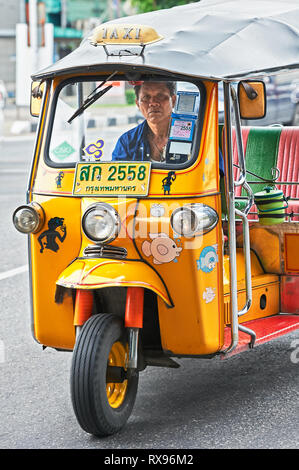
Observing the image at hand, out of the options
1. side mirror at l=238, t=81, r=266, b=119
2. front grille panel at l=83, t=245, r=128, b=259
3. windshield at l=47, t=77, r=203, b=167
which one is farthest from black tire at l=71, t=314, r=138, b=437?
side mirror at l=238, t=81, r=266, b=119

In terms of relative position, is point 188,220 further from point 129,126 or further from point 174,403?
point 174,403

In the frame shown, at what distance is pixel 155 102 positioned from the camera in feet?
15.3

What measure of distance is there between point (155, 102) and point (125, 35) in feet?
1.31

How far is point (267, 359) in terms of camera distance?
567cm

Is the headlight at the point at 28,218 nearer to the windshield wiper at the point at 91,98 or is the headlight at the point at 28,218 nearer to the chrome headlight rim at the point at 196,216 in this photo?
the windshield wiper at the point at 91,98

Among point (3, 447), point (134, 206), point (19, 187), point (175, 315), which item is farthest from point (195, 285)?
point (19, 187)

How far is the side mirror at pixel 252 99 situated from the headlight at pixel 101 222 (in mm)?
896

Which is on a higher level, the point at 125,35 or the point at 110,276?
the point at 125,35

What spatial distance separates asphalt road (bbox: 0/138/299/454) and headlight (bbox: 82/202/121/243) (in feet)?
3.19

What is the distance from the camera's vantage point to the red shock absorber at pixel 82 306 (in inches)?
172

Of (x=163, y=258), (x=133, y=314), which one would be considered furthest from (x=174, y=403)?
(x=163, y=258)

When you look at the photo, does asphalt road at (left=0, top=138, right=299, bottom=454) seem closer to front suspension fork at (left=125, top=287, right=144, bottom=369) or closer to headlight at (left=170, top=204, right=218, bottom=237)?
front suspension fork at (left=125, top=287, right=144, bottom=369)

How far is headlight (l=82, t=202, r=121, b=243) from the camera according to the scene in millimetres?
4336

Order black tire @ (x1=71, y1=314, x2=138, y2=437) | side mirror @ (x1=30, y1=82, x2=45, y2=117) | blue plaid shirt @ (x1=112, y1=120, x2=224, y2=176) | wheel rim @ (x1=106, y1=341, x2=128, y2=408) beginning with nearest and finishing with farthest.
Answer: black tire @ (x1=71, y1=314, x2=138, y2=437) → wheel rim @ (x1=106, y1=341, x2=128, y2=408) → blue plaid shirt @ (x1=112, y1=120, x2=224, y2=176) → side mirror @ (x1=30, y1=82, x2=45, y2=117)
